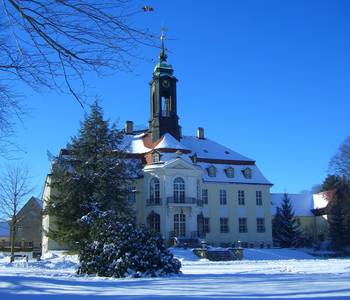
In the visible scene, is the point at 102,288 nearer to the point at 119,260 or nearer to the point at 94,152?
the point at 119,260

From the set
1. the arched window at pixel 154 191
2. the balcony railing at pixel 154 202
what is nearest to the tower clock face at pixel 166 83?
the arched window at pixel 154 191

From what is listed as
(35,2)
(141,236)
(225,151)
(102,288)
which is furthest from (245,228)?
(35,2)

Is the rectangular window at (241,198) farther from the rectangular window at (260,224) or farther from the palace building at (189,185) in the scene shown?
the rectangular window at (260,224)

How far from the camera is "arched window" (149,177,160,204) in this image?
4436cm

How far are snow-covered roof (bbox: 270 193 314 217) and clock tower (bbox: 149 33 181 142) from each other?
1946 cm

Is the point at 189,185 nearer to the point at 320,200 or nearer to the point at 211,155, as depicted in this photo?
the point at 211,155

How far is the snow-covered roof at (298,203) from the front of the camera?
202 ft

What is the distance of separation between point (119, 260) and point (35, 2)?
36.6 feet

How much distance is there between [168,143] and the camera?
46.0 m

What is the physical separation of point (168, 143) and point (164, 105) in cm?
509

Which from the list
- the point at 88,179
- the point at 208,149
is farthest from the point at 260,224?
the point at 88,179

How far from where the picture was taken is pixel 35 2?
20.8 feet

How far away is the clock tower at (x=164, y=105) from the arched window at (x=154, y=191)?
484 centimetres

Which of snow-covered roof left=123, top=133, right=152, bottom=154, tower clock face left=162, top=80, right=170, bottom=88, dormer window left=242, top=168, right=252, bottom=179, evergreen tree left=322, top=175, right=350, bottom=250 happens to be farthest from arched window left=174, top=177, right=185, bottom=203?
evergreen tree left=322, top=175, right=350, bottom=250
